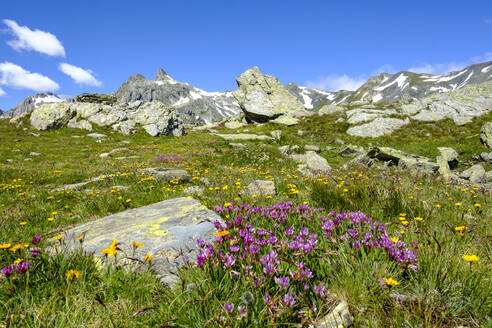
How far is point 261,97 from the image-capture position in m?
42.8

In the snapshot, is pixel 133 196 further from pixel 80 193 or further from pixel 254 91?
pixel 254 91

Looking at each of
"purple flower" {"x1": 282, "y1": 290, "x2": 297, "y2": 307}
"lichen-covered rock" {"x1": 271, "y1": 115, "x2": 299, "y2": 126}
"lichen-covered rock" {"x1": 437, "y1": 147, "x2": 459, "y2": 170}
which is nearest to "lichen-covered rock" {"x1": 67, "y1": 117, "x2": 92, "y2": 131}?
"lichen-covered rock" {"x1": 271, "y1": 115, "x2": 299, "y2": 126}

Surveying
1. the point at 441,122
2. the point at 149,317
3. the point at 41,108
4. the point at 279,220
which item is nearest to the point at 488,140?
the point at 441,122

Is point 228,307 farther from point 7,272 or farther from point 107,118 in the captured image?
point 107,118

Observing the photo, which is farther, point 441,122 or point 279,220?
point 441,122

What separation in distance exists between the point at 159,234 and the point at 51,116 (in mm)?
37573

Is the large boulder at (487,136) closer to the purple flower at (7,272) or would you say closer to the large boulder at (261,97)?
the large boulder at (261,97)

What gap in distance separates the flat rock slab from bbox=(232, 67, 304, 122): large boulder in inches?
1468

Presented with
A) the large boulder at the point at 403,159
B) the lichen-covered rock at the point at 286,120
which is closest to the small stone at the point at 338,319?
the large boulder at the point at 403,159

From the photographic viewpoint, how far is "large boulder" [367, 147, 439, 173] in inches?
563

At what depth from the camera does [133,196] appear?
24.3 feet

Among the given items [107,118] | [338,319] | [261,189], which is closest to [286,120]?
[107,118]

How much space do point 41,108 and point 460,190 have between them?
43.4m

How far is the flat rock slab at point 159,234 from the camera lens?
3.08 metres
